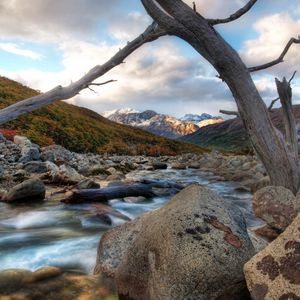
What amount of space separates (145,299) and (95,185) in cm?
881

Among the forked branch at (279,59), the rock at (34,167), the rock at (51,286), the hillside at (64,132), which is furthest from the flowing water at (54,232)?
the hillside at (64,132)

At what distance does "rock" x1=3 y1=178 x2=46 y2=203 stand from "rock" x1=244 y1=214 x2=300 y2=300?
29.5 feet

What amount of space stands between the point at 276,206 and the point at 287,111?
261 cm

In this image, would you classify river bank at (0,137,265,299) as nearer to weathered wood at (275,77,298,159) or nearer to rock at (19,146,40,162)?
weathered wood at (275,77,298,159)

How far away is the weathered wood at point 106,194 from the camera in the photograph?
36.9 ft

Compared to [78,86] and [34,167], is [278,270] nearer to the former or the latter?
[78,86]

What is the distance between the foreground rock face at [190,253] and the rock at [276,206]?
312 cm

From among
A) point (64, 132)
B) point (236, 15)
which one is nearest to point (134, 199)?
point (236, 15)

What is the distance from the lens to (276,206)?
8070 millimetres

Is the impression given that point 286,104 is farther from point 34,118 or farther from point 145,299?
point 34,118

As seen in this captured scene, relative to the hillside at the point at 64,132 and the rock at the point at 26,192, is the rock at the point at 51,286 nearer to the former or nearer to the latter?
the rock at the point at 26,192

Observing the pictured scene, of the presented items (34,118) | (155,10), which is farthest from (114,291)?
(34,118)

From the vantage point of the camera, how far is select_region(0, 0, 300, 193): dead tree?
7562mm

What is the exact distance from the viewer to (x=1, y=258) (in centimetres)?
692
